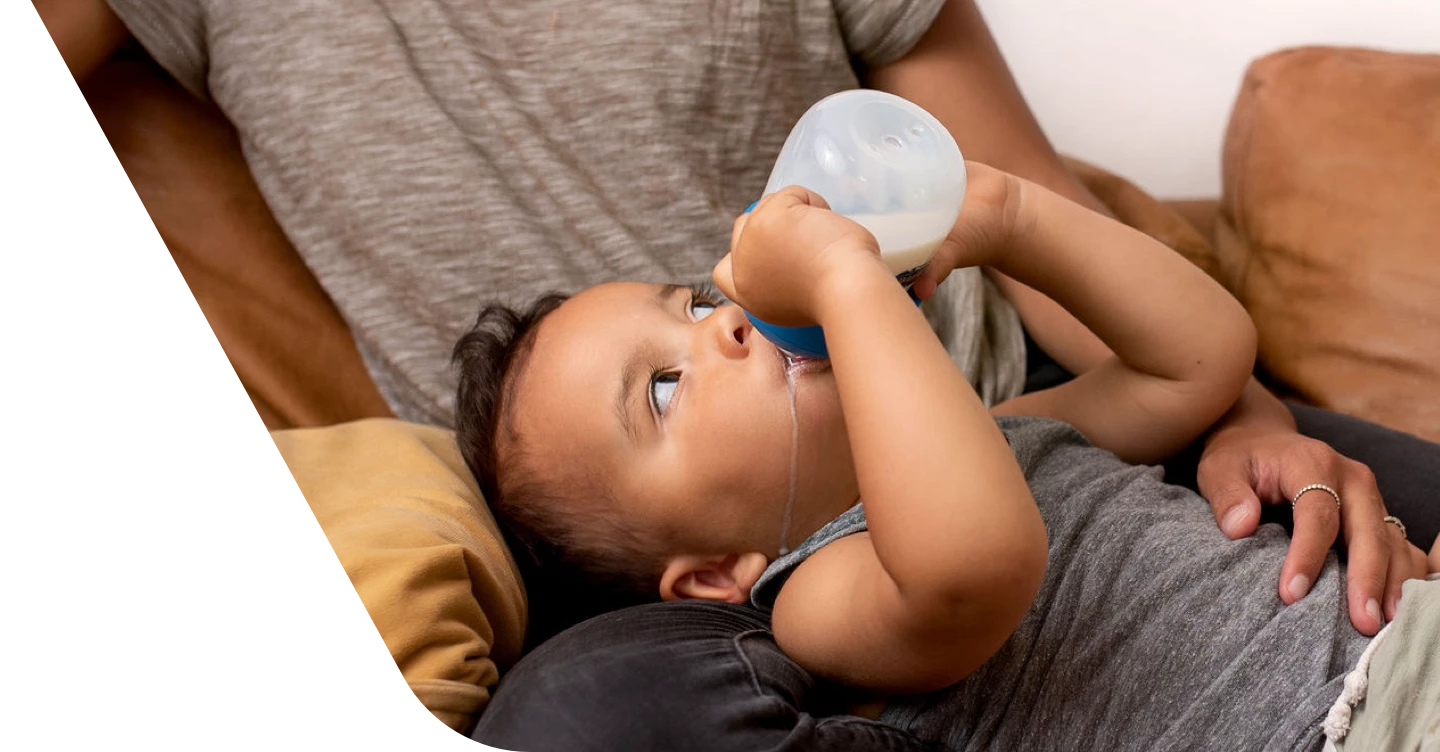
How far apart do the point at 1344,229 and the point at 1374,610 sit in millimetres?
766

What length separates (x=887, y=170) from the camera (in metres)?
Result: 0.78

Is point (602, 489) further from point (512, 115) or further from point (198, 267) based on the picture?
point (198, 267)

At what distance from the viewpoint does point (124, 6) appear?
1.20m

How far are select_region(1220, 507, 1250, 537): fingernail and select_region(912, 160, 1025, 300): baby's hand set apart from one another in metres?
→ 0.32

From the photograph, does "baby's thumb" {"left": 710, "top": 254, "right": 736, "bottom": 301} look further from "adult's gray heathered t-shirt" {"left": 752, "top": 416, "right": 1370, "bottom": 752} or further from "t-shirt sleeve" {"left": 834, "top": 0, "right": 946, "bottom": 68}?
"t-shirt sleeve" {"left": 834, "top": 0, "right": 946, "bottom": 68}

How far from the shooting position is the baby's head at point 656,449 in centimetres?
94

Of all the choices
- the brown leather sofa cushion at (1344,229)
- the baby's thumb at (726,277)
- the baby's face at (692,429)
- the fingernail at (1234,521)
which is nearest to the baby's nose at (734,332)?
the baby's face at (692,429)

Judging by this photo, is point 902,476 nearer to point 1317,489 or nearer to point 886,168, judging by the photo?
point 886,168

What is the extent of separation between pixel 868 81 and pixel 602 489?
0.74m

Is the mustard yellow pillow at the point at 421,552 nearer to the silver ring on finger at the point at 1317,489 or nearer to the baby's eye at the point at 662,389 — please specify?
the baby's eye at the point at 662,389

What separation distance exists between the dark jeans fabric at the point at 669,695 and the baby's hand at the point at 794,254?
0.26m

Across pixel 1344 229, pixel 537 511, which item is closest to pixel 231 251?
pixel 537 511

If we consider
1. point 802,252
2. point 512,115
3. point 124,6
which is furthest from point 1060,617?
point 124,6

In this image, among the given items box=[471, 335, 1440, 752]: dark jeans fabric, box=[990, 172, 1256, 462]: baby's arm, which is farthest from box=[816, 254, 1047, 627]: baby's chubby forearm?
box=[990, 172, 1256, 462]: baby's arm
